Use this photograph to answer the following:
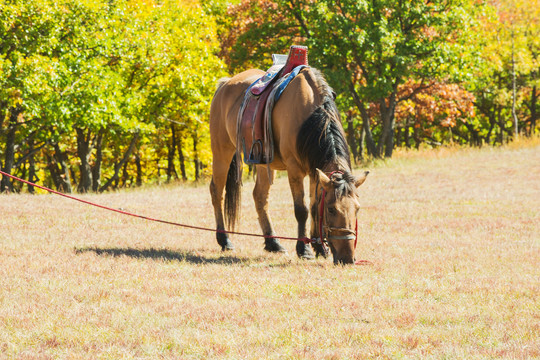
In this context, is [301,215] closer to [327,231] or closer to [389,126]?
[327,231]

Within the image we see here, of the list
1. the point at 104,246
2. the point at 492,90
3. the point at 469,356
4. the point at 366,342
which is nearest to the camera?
the point at 469,356

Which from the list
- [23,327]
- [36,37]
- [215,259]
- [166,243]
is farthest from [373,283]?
[36,37]

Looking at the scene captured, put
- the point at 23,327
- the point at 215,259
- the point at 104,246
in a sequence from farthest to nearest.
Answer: the point at 104,246 → the point at 215,259 → the point at 23,327

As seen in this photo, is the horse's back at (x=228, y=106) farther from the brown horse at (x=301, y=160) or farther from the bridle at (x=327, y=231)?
the bridle at (x=327, y=231)

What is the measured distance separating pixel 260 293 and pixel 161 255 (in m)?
2.67

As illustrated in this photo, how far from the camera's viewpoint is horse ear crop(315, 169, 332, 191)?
6785 mm

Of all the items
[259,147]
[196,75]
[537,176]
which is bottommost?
[537,176]

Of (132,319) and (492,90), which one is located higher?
(492,90)

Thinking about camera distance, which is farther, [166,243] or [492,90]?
[492,90]

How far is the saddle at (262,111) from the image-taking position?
328 inches

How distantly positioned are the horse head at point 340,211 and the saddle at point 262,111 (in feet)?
5.36

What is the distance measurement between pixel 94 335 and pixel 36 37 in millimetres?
18389

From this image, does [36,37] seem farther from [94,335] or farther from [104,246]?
[94,335]

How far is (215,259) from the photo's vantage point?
8.20 metres
